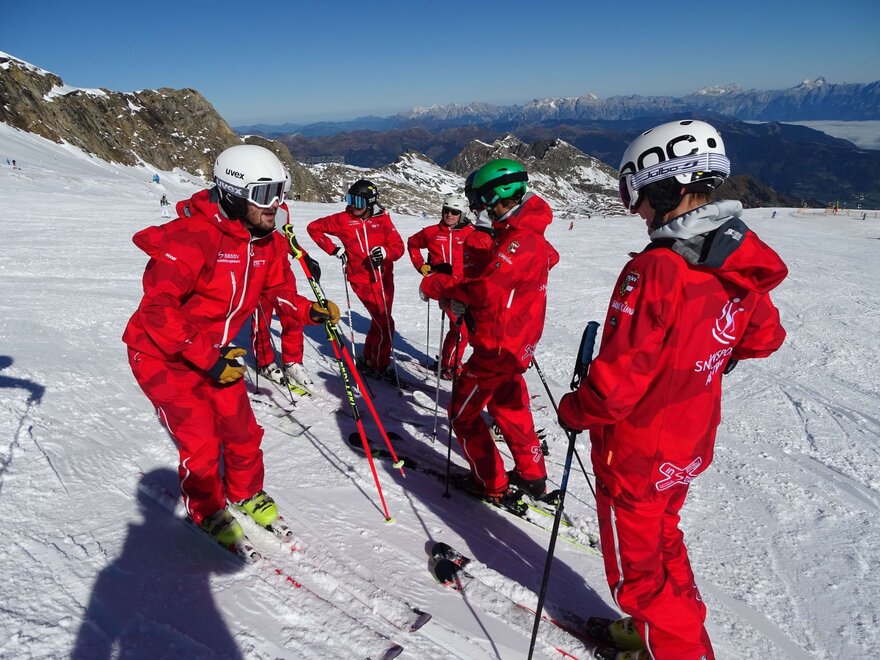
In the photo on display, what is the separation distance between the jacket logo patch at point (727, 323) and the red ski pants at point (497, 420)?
6.42 ft

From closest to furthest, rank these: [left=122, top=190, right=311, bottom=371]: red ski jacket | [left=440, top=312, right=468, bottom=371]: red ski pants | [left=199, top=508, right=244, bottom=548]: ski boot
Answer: [left=122, top=190, right=311, bottom=371]: red ski jacket, [left=199, top=508, right=244, bottom=548]: ski boot, [left=440, top=312, right=468, bottom=371]: red ski pants

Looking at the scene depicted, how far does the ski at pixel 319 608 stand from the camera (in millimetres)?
2799

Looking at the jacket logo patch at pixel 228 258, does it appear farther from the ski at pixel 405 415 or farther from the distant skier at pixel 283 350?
the ski at pixel 405 415

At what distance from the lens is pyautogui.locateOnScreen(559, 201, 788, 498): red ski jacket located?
7.30 feet

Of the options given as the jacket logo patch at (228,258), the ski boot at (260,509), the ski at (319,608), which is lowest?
the ski at (319,608)

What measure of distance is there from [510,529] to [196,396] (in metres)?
2.79

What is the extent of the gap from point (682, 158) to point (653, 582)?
7.22 feet

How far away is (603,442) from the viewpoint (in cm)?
269

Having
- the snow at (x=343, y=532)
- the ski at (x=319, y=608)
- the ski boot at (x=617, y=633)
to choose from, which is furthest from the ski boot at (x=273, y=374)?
the ski boot at (x=617, y=633)

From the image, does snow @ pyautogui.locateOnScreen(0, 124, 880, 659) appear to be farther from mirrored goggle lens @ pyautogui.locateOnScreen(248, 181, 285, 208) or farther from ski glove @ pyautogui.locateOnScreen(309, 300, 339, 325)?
mirrored goggle lens @ pyautogui.locateOnScreen(248, 181, 285, 208)

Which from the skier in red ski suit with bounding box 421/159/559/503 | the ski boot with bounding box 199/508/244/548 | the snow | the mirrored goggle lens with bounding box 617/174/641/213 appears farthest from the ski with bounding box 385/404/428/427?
the mirrored goggle lens with bounding box 617/174/641/213

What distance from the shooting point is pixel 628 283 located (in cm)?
234

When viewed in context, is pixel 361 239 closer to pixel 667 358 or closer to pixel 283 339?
pixel 283 339

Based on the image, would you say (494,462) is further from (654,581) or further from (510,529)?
(654,581)
